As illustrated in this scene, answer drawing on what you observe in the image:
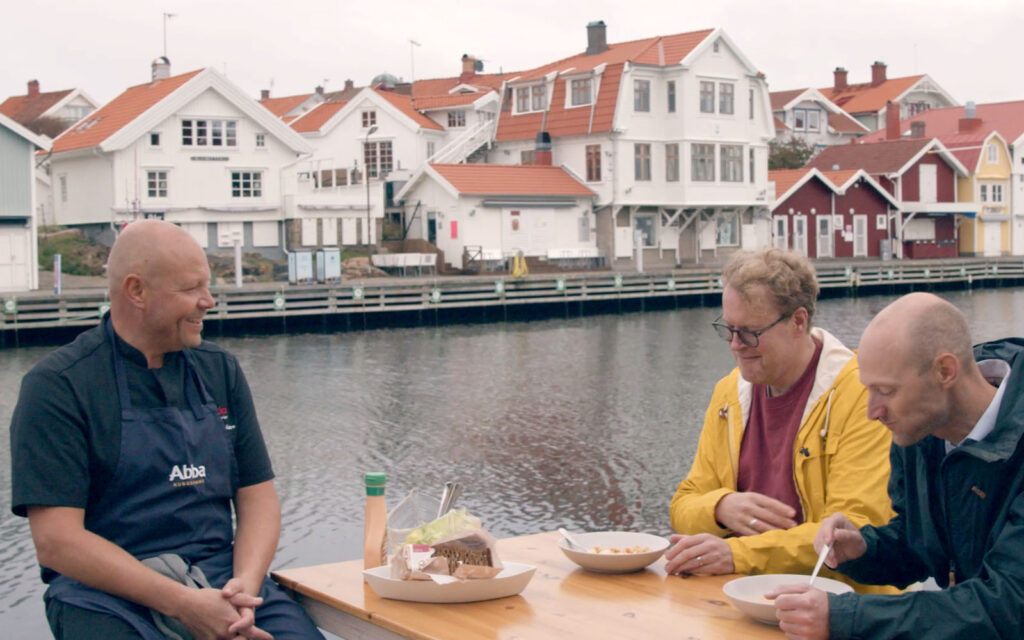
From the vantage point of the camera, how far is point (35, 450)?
12.6ft

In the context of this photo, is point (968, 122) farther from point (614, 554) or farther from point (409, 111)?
point (614, 554)

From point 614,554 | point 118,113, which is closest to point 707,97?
point 118,113

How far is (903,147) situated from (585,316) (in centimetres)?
2786

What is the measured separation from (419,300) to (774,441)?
33.7 meters

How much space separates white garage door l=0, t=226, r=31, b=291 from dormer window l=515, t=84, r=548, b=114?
22.1 metres

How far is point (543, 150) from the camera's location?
50969mm

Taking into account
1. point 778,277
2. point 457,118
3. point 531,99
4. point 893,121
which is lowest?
point 778,277

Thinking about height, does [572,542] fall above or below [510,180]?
below

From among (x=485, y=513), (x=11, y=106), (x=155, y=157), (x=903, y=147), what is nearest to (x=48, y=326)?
(x=155, y=157)

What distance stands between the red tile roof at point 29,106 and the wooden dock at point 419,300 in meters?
38.5

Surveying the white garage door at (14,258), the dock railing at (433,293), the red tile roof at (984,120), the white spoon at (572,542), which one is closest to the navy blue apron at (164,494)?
the white spoon at (572,542)

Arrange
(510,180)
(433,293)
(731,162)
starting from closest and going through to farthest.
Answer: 1. (433,293)
2. (510,180)
3. (731,162)

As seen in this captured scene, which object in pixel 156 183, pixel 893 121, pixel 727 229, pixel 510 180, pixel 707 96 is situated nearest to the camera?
pixel 156 183

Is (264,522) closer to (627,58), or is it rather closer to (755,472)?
(755,472)
